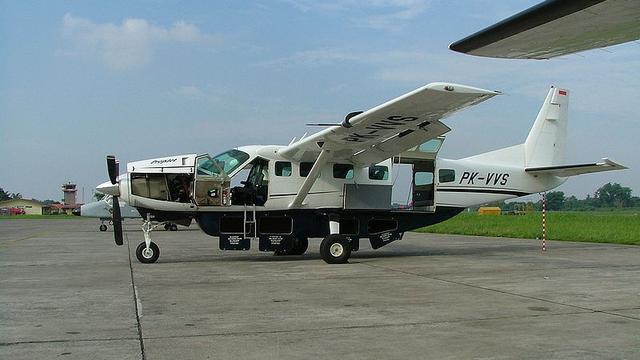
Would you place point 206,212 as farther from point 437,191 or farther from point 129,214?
point 129,214

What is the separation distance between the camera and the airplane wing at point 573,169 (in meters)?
15.9

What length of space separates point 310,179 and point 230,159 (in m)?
1.94

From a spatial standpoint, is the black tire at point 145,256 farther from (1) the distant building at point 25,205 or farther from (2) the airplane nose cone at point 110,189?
(1) the distant building at point 25,205

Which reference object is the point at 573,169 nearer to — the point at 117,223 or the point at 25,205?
the point at 117,223

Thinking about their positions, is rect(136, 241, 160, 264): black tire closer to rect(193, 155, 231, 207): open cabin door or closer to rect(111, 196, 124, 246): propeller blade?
rect(111, 196, 124, 246): propeller blade

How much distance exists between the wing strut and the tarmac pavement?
145 cm

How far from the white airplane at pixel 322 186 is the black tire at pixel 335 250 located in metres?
0.02

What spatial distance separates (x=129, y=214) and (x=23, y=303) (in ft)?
81.8

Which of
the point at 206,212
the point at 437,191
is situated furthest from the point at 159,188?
the point at 437,191

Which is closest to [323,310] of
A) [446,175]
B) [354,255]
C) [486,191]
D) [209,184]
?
[209,184]

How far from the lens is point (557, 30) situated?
417 cm

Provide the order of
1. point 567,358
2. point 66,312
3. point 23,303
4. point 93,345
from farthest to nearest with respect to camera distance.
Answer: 1. point 23,303
2. point 66,312
3. point 93,345
4. point 567,358

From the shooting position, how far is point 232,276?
11.5 meters

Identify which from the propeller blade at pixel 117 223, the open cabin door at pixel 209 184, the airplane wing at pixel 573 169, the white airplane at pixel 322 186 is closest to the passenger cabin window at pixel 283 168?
the white airplane at pixel 322 186
